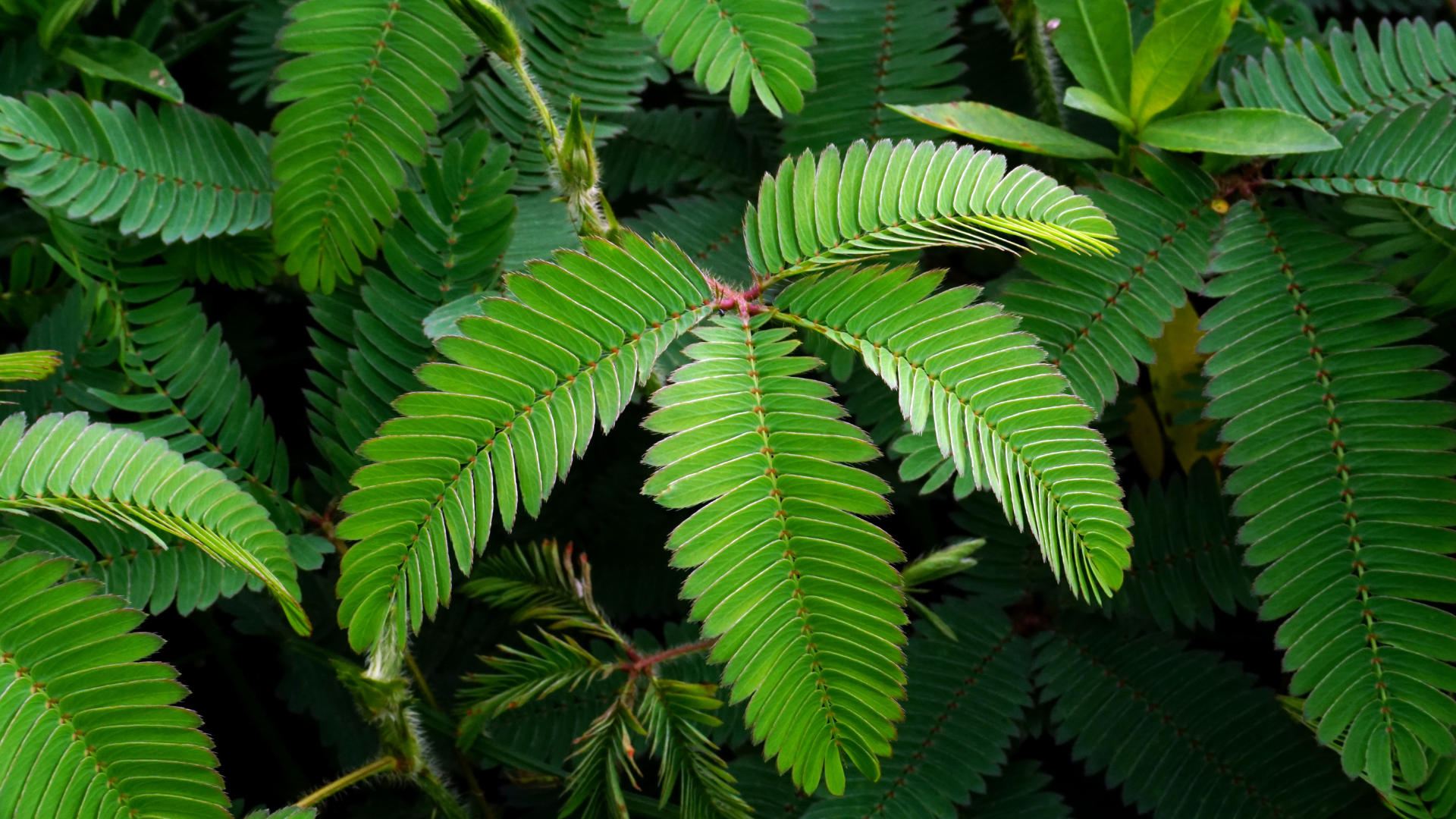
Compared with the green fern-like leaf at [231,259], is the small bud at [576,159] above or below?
below

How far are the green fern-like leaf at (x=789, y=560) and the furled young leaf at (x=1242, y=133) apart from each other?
2.08 feet

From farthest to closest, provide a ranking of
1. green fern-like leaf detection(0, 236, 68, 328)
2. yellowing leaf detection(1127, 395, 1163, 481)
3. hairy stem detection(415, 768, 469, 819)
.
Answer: yellowing leaf detection(1127, 395, 1163, 481) < green fern-like leaf detection(0, 236, 68, 328) < hairy stem detection(415, 768, 469, 819)

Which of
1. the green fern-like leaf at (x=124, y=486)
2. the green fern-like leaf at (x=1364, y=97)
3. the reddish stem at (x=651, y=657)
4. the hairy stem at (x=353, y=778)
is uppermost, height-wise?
the green fern-like leaf at (x=124, y=486)

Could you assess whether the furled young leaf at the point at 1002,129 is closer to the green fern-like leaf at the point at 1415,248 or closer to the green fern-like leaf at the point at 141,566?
the green fern-like leaf at the point at 1415,248

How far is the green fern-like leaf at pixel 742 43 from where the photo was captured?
44.2 inches

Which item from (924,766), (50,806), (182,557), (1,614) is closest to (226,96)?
(182,557)

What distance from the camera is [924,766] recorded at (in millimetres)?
1111

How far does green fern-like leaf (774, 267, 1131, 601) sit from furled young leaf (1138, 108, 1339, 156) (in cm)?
47

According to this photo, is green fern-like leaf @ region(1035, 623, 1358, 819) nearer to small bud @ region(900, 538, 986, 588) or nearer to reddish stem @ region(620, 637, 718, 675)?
small bud @ region(900, 538, 986, 588)

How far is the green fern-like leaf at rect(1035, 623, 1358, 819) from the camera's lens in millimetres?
1118

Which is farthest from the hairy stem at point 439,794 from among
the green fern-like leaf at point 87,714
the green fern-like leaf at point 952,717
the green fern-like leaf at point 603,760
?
the green fern-like leaf at point 952,717

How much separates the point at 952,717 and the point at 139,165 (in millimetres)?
1167

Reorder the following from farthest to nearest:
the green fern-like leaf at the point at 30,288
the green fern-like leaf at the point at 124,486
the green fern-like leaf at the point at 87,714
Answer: the green fern-like leaf at the point at 30,288 → the green fern-like leaf at the point at 124,486 → the green fern-like leaf at the point at 87,714

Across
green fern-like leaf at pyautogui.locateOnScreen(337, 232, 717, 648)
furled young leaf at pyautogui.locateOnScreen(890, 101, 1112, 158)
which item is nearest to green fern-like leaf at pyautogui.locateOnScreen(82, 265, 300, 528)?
green fern-like leaf at pyautogui.locateOnScreen(337, 232, 717, 648)
